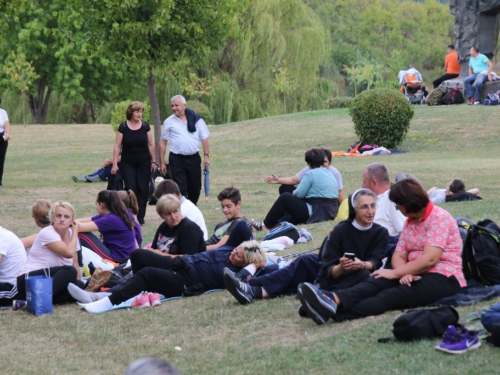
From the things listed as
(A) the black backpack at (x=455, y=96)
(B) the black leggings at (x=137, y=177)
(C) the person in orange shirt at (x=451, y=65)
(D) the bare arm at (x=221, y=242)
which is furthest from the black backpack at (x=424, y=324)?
(A) the black backpack at (x=455, y=96)

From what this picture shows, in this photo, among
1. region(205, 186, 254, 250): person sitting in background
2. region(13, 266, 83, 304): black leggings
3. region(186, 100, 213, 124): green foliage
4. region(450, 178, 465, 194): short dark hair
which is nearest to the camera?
region(13, 266, 83, 304): black leggings

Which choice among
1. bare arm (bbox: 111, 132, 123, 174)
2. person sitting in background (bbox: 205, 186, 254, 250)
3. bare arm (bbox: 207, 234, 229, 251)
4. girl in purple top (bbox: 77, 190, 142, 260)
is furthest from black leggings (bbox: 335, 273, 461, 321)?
bare arm (bbox: 111, 132, 123, 174)

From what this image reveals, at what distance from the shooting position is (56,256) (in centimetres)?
804

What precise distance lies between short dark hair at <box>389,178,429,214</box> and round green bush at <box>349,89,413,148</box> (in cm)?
1667

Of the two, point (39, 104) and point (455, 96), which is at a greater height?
point (455, 96)

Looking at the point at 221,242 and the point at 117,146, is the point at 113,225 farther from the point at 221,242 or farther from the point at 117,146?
the point at 117,146

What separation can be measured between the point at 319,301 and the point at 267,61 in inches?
1371

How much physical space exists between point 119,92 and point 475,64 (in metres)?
26.2

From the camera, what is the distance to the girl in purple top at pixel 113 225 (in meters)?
9.12

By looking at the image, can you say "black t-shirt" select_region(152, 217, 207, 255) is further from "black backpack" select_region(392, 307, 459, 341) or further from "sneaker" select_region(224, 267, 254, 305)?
"black backpack" select_region(392, 307, 459, 341)

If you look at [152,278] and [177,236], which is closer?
[152,278]

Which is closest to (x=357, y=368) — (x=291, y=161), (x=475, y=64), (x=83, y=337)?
(x=83, y=337)

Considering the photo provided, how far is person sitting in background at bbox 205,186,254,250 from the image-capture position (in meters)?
8.36

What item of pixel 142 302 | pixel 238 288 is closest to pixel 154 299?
pixel 142 302
